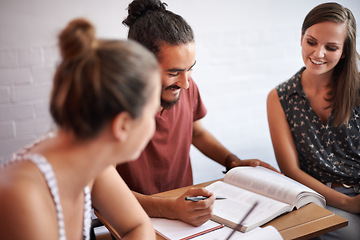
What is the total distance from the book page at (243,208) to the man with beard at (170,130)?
7 centimetres

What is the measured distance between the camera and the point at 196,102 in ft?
6.07

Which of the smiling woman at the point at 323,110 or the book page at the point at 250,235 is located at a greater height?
the smiling woman at the point at 323,110

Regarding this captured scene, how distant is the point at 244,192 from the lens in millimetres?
1391

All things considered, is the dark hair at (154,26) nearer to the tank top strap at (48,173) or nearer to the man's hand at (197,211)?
the man's hand at (197,211)

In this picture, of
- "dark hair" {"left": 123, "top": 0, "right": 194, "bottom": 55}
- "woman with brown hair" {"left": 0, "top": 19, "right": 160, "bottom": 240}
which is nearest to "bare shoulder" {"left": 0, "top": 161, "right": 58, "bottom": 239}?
"woman with brown hair" {"left": 0, "top": 19, "right": 160, "bottom": 240}

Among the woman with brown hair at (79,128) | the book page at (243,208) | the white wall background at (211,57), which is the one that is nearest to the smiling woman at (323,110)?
the book page at (243,208)

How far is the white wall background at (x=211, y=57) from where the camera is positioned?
2191 mm

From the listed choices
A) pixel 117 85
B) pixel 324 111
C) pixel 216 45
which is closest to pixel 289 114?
pixel 324 111

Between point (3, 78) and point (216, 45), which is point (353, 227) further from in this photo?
point (3, 78)

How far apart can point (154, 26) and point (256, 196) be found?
27.9 inches

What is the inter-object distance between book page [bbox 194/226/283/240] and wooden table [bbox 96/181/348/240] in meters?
0.03

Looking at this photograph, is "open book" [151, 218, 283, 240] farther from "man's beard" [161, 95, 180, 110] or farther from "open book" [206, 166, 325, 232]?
"man's beard" [161, 95, 180, 110]

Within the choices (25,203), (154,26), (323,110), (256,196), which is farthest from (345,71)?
(25,203)

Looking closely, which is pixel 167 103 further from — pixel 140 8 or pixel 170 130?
A: pixel 140 8
